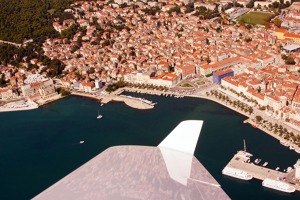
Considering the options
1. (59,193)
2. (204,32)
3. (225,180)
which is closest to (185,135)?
(59,193)

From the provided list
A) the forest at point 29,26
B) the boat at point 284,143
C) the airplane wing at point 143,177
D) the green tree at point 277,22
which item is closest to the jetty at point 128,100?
the forest at point 29,26

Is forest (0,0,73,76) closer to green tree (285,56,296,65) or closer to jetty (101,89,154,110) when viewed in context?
jetty (101,89,154,110)

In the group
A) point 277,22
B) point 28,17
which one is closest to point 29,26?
point 28,17

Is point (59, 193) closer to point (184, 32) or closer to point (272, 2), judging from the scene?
point (184, 32)

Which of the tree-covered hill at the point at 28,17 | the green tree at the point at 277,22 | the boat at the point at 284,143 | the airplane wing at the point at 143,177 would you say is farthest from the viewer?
the tree-covered hill at the point at 28,17

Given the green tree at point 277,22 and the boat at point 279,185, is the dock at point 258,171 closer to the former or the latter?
the boat at point 279,185

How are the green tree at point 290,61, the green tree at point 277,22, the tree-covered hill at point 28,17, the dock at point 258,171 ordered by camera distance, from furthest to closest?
the tree-covered hill at point 28,17, the green tree at point 277,22, the green tree at point 290,61, the dock at point 258,171

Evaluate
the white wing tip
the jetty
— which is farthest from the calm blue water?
the white wing tip
